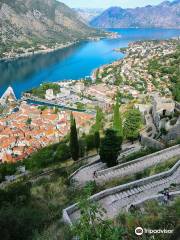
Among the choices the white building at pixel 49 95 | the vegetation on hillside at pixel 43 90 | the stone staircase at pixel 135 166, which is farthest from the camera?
the vegetation on hillside at pixel 43 90

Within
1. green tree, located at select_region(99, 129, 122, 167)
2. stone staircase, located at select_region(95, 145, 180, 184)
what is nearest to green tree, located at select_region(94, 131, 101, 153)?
green tree, located at select_region(99, 129, 122, 167)

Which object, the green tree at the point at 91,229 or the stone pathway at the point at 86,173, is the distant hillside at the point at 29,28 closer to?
the stone pathway at the point at 86,173

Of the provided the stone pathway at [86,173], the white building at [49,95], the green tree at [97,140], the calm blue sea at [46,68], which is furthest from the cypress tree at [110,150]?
the calm blue sea at [46,68]

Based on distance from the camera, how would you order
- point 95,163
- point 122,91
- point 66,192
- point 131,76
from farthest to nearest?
point 131,76 < point 122,91 < point 95,163 < point 66,192

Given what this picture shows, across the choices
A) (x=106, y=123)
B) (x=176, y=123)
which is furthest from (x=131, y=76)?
(x=176, y=123)

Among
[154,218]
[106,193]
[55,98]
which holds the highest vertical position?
[154,218]

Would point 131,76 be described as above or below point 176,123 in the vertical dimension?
below

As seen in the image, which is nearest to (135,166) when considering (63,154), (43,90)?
(63,154)

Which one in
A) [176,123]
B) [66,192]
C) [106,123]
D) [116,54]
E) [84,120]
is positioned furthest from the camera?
[116,54]

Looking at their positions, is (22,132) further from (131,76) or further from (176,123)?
(131,76)
